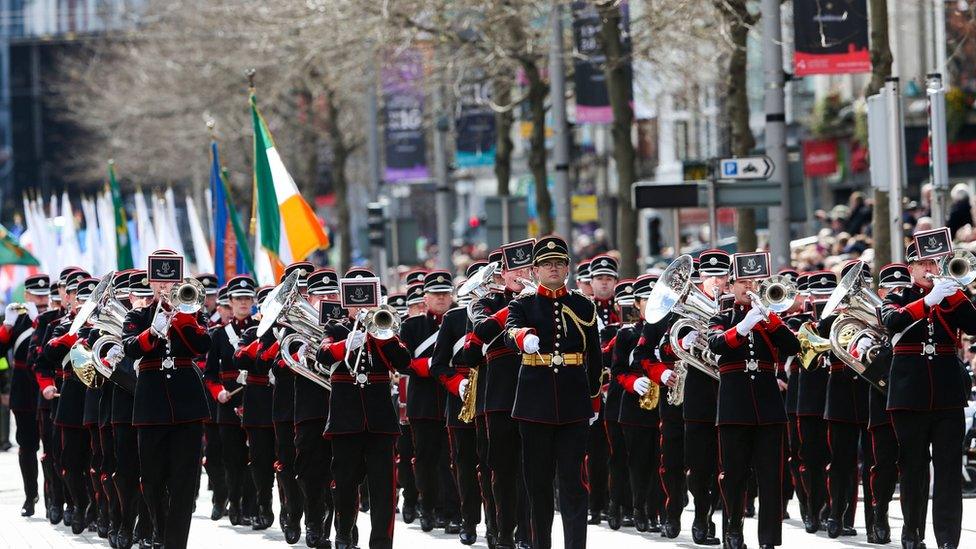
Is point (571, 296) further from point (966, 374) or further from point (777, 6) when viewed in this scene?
point (777, 6)

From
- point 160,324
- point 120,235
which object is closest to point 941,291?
point 160,324

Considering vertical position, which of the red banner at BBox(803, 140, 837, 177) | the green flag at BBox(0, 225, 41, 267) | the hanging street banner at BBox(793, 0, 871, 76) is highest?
the hanging street banner at BBox(793, 0, 871, 76)

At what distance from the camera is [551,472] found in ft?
40.2

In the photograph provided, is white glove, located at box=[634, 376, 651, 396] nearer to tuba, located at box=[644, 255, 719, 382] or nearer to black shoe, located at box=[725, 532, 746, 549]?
tuba, located at box=[644, 255, 719, 382]

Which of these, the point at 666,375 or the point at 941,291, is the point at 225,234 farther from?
the point at 941,291

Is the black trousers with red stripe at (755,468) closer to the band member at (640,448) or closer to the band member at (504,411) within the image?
the band member at (504,411)

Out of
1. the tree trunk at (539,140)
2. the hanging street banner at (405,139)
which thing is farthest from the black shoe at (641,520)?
the hanging street banner at (405,139)

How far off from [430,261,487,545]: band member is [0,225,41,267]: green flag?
11.2 metres

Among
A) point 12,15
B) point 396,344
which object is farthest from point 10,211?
point 396,344

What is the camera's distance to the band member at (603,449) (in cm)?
1538

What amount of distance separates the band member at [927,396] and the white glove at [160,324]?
4314 millimetres

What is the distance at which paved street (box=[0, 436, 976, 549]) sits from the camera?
46.5 feet

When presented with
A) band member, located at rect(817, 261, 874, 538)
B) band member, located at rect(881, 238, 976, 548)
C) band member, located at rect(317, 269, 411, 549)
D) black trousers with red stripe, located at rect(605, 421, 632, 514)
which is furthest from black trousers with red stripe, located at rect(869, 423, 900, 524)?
band member, located at rect(317, 269, 411, 549)

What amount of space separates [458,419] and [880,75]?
603cm
